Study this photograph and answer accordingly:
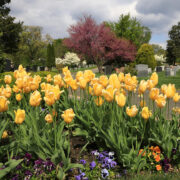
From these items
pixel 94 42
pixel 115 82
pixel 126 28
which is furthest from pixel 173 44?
pixel 115 82

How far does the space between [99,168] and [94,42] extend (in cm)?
2007

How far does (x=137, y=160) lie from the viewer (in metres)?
2.39

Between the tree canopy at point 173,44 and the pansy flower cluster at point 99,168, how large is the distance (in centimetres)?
5419

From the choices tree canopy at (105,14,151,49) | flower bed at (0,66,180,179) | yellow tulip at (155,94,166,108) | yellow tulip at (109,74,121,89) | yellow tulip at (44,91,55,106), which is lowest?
flower bed at (0,66,180,179)

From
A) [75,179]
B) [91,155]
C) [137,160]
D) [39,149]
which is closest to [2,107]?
[39,149]

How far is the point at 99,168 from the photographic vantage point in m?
2.57

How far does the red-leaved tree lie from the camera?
21.4m

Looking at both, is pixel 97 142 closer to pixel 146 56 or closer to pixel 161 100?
pixel 161 100

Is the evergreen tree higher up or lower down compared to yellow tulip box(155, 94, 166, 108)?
higher up

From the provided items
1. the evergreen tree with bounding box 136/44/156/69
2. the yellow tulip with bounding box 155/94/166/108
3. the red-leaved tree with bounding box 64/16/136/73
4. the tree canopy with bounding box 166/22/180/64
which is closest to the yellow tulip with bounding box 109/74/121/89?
the yellow tulip with bounding box 155/94/166/108

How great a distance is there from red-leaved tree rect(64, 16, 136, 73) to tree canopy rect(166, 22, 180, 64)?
3463cm

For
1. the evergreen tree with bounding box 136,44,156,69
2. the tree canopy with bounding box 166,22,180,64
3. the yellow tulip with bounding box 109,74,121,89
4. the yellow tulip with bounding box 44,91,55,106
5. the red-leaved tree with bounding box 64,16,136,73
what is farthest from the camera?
the tree canopy with bounding box 166,22,180,64

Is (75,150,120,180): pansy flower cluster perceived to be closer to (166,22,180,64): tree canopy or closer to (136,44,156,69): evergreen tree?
(136,44,156,69): evergreen tree

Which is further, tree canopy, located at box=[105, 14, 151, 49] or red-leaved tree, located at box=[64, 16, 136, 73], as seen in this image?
tree canopy, located at box=[105, 14, 151, 49]
